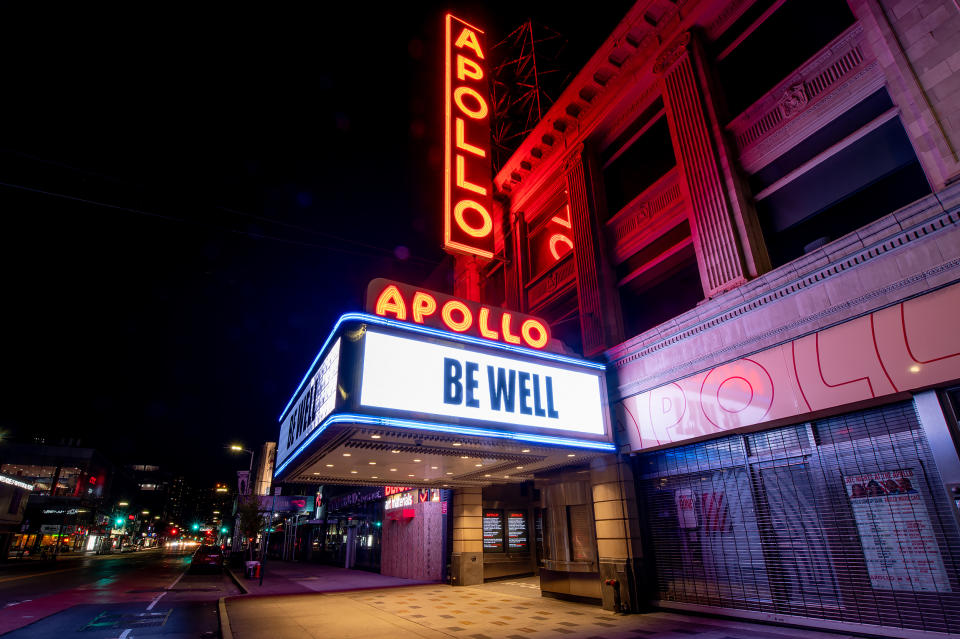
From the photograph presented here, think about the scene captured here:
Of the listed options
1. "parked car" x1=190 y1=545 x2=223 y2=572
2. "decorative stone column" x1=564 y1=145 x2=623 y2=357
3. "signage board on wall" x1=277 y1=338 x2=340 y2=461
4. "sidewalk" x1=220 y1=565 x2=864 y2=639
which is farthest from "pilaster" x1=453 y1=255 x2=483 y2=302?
"parked car" x1=190 y1=545 x2=223 y2=572

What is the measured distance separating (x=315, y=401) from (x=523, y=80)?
18911 millimetres

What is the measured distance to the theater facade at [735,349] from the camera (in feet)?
23.7

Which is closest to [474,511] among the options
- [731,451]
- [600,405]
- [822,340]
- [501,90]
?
[600,405]

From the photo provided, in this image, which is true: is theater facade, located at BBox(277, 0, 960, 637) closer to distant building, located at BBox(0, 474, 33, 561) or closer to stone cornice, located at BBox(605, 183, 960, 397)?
stone cornice, located at BBox(605, 183, 960, 397)

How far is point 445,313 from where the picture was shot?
423 inches

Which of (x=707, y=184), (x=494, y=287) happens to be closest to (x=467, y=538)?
(x=494, y=287)

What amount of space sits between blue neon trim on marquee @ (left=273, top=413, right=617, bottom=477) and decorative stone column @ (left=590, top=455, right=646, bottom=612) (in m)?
0.82

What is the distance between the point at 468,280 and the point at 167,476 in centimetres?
21996

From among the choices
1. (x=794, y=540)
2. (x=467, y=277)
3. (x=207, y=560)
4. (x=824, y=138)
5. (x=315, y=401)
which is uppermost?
(x=467, y=277)

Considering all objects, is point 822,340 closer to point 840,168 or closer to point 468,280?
point 840,168

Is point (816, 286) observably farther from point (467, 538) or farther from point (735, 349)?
point (467, 538)

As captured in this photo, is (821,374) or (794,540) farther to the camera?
(794,540)

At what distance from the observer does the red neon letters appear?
1035cm

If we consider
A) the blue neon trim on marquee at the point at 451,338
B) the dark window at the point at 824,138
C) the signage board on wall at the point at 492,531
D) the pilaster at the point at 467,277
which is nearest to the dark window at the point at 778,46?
the dark window at the point at 824,138
